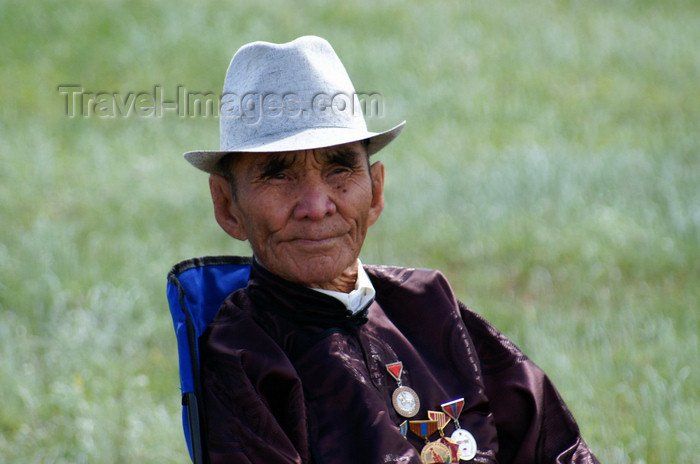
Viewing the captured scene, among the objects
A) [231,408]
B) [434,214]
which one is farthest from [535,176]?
[231,408]

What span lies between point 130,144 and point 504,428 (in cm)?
624

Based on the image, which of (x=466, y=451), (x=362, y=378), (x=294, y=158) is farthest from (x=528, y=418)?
(x=294, y=158)

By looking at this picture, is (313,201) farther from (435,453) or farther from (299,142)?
(435,453)

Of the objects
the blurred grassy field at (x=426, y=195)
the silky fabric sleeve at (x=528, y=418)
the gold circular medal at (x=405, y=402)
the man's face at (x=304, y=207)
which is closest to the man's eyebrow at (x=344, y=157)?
the man's face at (x=304, y=207)

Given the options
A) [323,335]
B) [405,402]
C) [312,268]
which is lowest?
[405,402]

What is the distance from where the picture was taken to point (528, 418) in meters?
2.60

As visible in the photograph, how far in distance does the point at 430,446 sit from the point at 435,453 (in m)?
0.02

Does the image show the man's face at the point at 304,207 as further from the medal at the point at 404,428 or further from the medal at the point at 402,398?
the medal at the point at 404,428

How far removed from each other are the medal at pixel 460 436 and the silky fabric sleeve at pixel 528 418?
16cm

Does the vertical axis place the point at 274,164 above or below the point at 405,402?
above

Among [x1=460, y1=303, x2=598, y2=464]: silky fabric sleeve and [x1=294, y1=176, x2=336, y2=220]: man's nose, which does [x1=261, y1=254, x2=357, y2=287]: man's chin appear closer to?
[x1=294, y1=176, x2=336, y2=220]: man's nose

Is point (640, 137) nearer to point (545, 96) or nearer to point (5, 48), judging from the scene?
point (545, 96)

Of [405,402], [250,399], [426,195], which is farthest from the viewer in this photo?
[426,195]

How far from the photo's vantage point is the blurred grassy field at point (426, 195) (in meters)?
4.20
